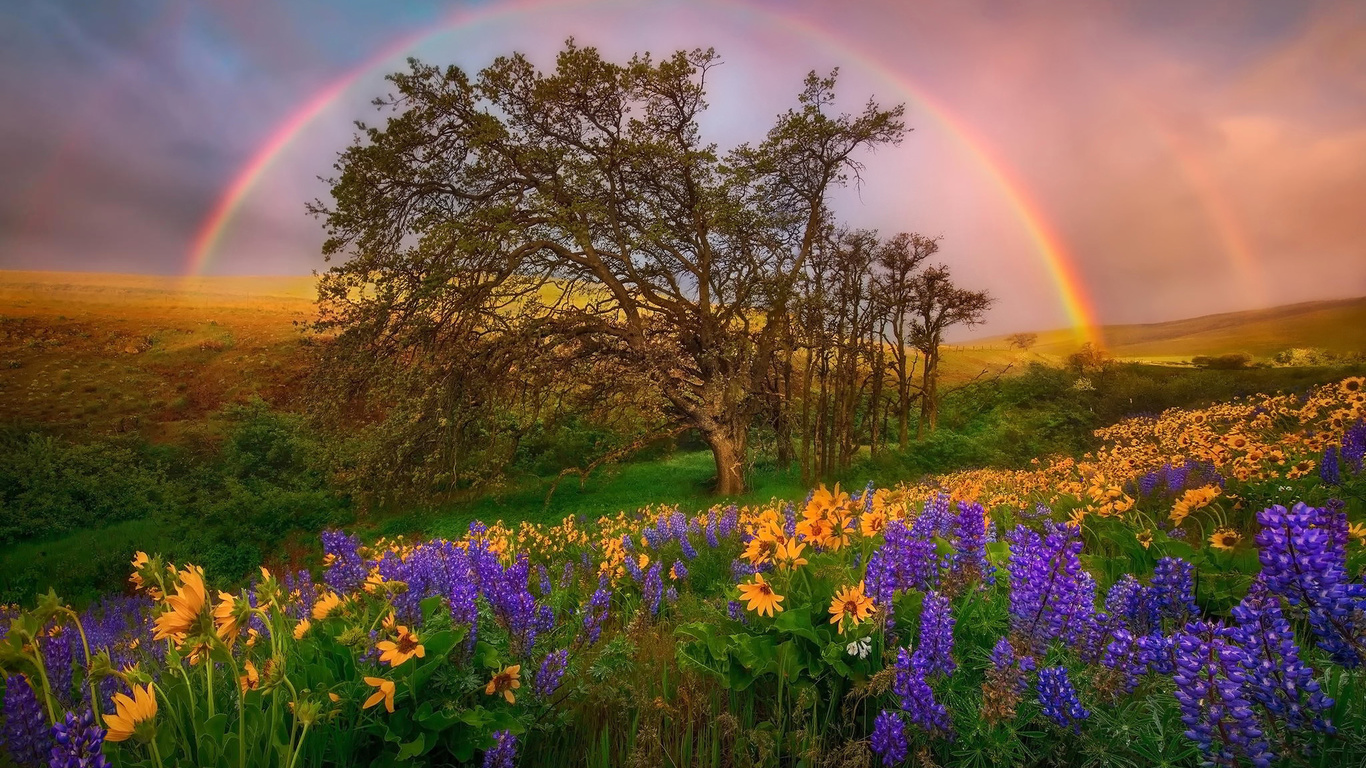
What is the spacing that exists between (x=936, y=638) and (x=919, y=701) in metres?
0.18

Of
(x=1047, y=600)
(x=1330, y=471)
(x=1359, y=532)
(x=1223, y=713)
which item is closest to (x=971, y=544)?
(x=1047, y=600)

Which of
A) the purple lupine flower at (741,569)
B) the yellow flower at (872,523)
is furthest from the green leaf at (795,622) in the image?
the purple lupine flower at (741,569)

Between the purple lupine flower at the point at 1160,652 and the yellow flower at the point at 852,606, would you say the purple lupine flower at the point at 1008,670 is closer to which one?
the purple lupine flower at the point at 1160,652

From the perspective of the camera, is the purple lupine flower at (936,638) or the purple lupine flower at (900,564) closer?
the purple lupine flower at (936,638)

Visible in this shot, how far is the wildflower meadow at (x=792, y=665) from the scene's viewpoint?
1172mm

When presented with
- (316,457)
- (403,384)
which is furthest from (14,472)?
(403,384)

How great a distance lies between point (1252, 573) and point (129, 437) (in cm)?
2435

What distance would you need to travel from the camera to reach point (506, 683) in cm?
174

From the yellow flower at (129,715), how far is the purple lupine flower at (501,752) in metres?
0.78

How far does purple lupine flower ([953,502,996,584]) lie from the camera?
209 cm

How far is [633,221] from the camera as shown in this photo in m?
14.5

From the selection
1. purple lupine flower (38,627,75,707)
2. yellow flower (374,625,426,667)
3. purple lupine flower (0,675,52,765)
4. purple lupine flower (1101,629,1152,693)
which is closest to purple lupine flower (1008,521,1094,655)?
purple lupine flower (1101,629,1152,693)

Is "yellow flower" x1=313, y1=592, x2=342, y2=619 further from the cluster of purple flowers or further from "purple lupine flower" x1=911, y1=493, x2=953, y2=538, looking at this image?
the cluster of purple flowers

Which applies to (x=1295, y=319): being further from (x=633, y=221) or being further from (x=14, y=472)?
(x=14, y=472)
